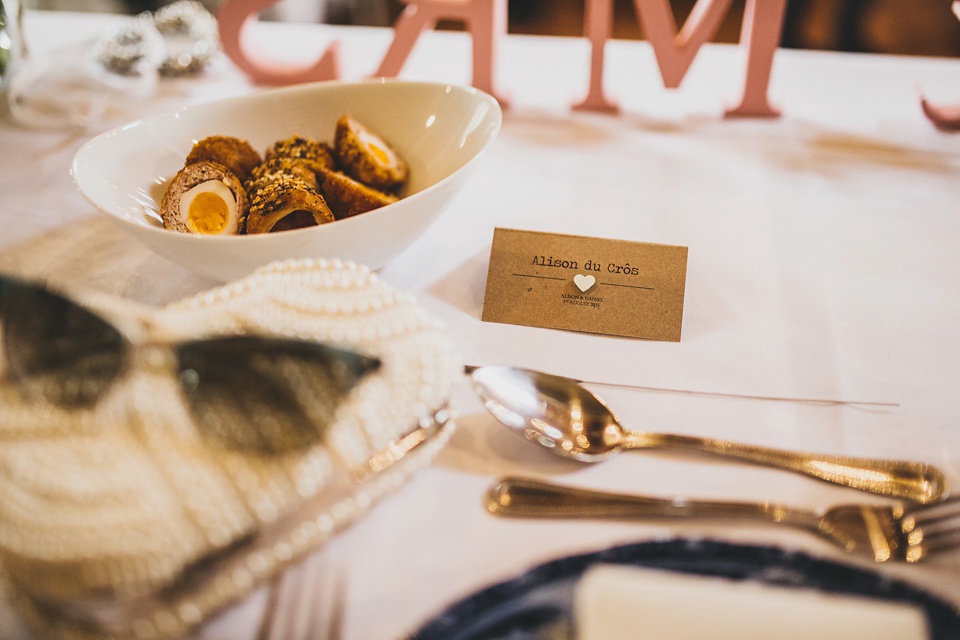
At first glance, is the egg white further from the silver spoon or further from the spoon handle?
the spoon handle

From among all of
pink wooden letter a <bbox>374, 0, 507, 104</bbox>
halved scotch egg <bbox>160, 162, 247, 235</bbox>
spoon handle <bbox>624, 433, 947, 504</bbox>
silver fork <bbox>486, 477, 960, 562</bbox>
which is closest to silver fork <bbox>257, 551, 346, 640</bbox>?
silver fork <bbox>486, 477, 960, 562</bbox>

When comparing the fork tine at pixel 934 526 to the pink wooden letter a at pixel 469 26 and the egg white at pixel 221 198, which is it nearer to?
the egg white at pixel 221 198

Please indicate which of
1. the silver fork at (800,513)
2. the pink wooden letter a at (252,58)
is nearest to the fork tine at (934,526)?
the silver fork at (800,513)

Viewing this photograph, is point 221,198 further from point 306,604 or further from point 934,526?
point 934,526

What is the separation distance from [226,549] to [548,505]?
21 centimetres

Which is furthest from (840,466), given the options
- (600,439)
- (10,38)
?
(10,38)

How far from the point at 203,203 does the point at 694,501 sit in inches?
20.3

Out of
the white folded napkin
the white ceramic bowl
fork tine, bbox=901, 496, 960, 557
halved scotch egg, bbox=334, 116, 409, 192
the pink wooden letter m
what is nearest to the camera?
the white folded napkin

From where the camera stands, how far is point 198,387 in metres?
0.35

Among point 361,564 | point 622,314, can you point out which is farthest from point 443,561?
point 622,314

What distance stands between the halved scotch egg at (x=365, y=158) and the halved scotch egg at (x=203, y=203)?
0.12 m

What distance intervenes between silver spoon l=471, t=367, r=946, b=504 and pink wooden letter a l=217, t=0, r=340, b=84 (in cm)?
72

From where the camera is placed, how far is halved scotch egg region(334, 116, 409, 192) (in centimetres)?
67

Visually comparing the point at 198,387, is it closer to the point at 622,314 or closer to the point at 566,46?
the point at 622,314
